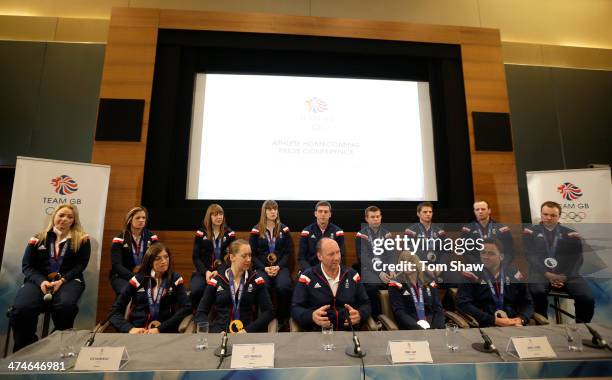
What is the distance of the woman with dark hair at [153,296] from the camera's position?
2.43 meters

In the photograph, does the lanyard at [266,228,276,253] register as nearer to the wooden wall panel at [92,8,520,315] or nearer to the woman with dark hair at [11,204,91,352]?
the wooden wall panel at [92,8,520,315]

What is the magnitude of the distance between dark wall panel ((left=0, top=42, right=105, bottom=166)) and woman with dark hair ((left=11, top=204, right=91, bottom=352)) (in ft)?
6.79

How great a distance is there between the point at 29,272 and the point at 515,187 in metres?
5.65

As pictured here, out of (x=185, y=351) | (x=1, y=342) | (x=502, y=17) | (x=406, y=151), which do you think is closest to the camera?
(x=185, y=351)

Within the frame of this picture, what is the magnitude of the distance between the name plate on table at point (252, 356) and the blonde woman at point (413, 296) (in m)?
1.38

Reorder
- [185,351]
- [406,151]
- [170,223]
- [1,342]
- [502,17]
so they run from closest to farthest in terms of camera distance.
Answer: [185,351] < [1,342] < [170,223] < [406,151] < [502,17]

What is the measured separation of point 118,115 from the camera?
14.6 ft

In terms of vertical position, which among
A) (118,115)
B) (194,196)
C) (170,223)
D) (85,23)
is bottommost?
(170,223)

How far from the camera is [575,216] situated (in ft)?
13.6

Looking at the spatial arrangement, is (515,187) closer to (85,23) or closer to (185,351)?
(185,351)

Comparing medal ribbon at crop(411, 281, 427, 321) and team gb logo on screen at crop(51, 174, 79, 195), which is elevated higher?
team gb logo on screen at crop(51, 174, 79, 195)

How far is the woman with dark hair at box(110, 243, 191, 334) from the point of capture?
2426mm

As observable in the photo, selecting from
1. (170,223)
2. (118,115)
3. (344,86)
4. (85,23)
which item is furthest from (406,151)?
(85,23)

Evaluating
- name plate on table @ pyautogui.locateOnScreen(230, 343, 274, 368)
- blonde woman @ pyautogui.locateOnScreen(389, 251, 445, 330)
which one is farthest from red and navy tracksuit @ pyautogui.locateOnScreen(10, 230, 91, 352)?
blonde woman @ pyautogui.locateOnScreen(389, 251, 445, 330)
